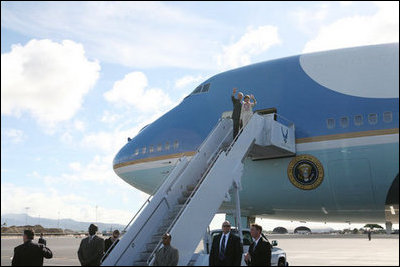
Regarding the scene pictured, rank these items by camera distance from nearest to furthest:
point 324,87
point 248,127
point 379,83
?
point 248,127 → point 379,83 → point 324,87

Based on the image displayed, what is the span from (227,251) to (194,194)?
3188mm

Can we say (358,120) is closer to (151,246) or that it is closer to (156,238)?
(156,238)

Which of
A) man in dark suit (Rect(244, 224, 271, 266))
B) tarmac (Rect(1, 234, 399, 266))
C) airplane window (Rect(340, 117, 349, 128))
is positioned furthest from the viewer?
tarmac (Rect(1, 234, 399, 266))

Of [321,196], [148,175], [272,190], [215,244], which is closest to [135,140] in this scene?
[148,175]

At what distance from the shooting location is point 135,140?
60.3 feet

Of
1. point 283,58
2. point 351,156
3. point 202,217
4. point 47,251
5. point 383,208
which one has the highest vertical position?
point 283,58

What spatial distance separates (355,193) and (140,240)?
23.7 feet

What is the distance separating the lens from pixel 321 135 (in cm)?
1366

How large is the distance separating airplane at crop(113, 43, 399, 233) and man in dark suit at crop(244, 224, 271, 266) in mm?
6903

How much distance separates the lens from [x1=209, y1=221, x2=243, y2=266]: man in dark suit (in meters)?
7.31

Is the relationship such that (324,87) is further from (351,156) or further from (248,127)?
(248,127)

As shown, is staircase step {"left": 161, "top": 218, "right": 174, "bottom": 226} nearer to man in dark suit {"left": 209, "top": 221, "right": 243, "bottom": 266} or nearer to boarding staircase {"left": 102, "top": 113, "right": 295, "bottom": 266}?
boarding staircase {"left": 102, "top": 113, "right": 295, "bottom": 266}

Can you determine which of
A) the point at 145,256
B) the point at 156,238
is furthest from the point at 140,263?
the point at 156,238

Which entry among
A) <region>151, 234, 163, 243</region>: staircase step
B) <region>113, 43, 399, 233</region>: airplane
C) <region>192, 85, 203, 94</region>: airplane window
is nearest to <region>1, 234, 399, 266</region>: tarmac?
<region>113, 43, 399, 233</region>: airplane
